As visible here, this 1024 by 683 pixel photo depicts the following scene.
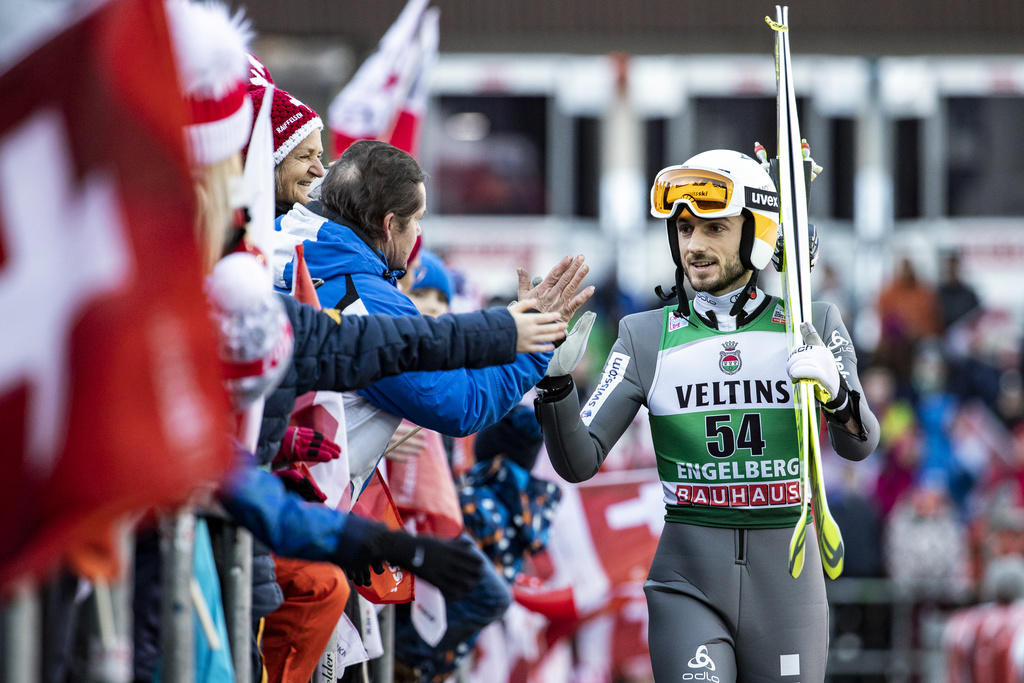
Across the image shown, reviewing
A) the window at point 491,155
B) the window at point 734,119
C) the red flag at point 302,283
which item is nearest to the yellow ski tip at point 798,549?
the red flag at point 302,283

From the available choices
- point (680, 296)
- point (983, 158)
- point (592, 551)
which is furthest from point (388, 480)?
point (983, 158)

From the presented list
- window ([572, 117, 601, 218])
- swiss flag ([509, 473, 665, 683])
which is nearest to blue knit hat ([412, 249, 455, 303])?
swiss flag ([509, 473, 665, 683])

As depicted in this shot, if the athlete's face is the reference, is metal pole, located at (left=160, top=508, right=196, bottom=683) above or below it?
below

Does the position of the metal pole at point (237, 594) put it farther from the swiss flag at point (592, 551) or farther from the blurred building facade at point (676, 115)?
the blurred building facade at point (676, 115)

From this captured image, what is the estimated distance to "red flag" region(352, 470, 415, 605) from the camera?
4.80 meters

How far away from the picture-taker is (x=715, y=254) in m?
5.06

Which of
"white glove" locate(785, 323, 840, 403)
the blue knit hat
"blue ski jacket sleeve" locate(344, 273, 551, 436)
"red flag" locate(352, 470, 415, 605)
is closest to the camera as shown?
"blue ski jacket sleeve" locate(344, 273, 551, 436)

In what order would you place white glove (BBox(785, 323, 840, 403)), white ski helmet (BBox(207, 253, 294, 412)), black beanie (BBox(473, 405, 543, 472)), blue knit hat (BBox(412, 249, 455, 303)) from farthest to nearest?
1. black beanie (BBox(473, 405, 543, 472))
2. blue knit hat (BBox(412, 249, 455, 303))
3. white glove (BBox(785, 323, 840, 403))
4. white ski helmet (BBox(207, 253, 294, 412))

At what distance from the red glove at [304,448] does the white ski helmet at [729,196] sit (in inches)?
65.8

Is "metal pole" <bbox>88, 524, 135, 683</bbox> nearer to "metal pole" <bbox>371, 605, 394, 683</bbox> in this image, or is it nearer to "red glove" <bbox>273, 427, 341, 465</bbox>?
"red glove" <bbox>273, 427, 341, 465</bbox>

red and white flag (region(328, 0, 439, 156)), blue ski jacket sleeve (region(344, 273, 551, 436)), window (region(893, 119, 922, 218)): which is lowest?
blue ski jacket sleeve (region(344, 273, 551, 436))

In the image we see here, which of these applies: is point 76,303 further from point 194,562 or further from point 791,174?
point 791,174

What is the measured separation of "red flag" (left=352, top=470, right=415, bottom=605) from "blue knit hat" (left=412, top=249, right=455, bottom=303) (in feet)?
5.14

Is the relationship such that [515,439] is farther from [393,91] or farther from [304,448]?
[304,448]
